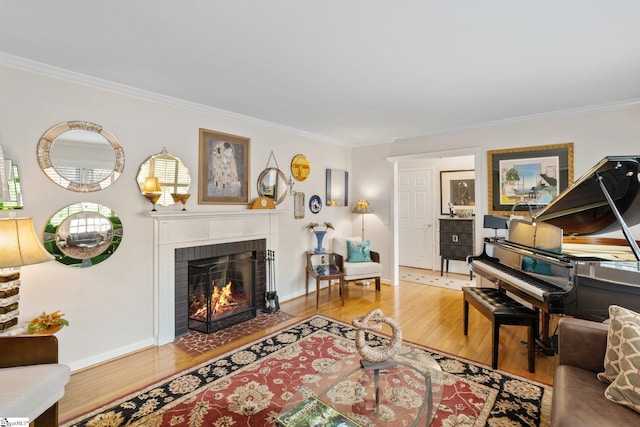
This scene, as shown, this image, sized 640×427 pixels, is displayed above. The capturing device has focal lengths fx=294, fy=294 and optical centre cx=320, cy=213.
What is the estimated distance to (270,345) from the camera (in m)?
2.94

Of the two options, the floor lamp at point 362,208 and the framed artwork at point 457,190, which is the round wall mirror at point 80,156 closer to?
the floor lamp at point 362,208

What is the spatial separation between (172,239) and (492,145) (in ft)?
14.1

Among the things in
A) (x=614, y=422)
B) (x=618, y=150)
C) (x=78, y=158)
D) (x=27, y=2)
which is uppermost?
(x=27, y=2)

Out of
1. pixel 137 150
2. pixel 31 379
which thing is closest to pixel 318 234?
pixel 137 150

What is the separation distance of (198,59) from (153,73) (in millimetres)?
527

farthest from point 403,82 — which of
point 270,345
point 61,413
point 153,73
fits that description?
point 61,413

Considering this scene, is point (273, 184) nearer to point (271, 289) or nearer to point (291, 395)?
point (271, 289)

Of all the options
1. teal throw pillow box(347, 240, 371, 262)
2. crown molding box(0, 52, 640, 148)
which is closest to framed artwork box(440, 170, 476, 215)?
crown molding box(0, 52, 640, 148)

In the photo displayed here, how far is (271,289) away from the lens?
162 inches

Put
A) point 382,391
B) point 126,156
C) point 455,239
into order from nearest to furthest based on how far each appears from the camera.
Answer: point 382,391 → point 126,156 → point 455,239

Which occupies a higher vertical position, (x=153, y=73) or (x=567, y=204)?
(x=153, y=73)

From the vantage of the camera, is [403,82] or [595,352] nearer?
[595,352]

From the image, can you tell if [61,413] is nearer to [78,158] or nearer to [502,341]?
[78,158]

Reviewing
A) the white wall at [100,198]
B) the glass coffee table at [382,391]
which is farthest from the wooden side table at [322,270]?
the glass coffee table at [382,391]
